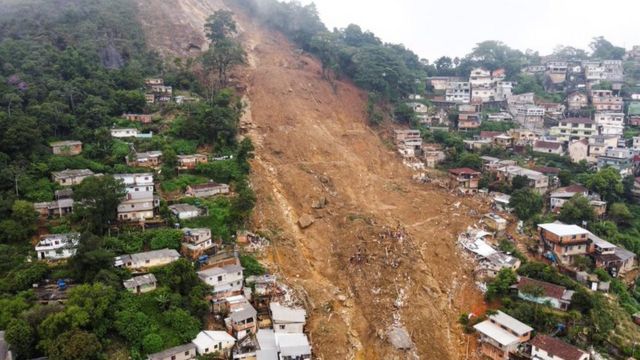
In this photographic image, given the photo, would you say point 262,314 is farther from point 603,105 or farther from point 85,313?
point 603,105

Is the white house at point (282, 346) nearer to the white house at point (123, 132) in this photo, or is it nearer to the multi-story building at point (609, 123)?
the white house at point (123, 132)

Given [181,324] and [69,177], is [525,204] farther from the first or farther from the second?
[69,177]

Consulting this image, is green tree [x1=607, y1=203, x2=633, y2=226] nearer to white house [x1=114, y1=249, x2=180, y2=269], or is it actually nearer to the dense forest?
the dense forest

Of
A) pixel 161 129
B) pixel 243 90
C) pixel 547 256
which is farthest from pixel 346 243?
pixel 243 90

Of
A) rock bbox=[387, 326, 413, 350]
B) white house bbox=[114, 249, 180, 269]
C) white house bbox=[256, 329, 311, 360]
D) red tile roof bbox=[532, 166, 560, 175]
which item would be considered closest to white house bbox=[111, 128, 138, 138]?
white house bbox=[114, 249, 180, 269]

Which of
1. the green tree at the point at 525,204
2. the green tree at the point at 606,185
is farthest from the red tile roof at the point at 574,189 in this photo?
the green tree at the point at 525,204
